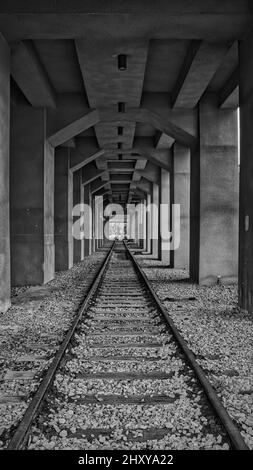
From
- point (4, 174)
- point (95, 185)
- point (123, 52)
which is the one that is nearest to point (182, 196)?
point (123, 52)

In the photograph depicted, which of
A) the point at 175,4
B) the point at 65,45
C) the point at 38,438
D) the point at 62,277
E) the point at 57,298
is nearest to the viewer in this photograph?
the point at 38,438

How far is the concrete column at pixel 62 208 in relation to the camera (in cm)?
1862

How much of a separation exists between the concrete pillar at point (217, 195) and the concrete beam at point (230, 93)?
0.33m

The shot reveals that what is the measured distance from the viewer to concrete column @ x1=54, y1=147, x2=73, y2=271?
18.6 metres

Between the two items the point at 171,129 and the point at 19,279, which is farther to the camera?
the point at 171,129

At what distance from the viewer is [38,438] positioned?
3.38 metres

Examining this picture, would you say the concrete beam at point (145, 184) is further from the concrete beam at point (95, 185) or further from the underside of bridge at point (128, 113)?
the underside of bridge at point (128, 113)

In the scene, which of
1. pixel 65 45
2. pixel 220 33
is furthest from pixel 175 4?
pixel 65 45

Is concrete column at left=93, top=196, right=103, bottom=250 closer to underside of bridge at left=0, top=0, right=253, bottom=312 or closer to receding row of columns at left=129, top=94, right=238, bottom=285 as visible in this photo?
underside of bridge at left=0, top=0, right=253, bottom=312

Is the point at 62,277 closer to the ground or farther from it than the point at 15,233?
→ closer to the ground

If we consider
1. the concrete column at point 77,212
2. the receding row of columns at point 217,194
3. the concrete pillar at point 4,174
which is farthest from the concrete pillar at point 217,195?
the concrete column at point 77,212

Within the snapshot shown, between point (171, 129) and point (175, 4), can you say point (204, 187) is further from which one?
point (175, 4)

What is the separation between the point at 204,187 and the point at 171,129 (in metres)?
2.35

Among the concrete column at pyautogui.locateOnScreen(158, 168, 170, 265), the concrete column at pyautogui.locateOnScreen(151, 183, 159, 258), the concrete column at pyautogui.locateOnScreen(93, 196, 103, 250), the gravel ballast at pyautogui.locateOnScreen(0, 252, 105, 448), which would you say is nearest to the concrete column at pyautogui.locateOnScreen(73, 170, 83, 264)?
the concrete column at pyautogui.locateOnScreen(158, 168, 170, 265)
